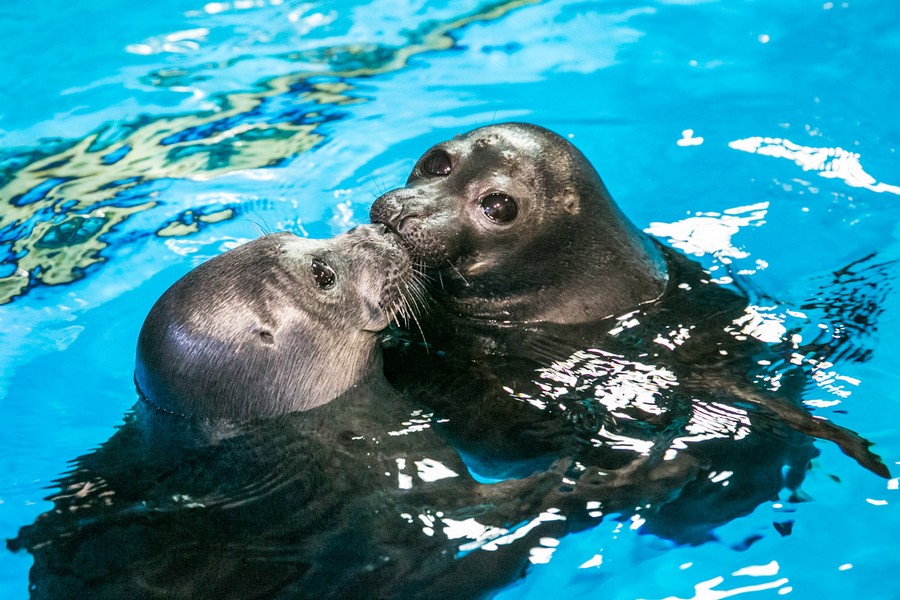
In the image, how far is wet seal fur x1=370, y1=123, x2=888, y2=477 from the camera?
15.2ft

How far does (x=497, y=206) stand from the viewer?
4703mm

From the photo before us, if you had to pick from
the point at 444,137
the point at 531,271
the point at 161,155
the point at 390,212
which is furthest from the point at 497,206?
the point at 161,155

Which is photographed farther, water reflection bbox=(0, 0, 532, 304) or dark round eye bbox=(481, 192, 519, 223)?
water reflection bbox=(0, 0, 532, 304)

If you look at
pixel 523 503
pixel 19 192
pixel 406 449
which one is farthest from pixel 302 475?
pixel 19 192

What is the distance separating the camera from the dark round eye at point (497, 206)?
4.70 m

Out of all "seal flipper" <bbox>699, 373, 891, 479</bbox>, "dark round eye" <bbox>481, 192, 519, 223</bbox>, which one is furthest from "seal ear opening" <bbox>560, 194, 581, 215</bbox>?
"seal flipper" <bbox>699, 373, 891, 479</bbox>

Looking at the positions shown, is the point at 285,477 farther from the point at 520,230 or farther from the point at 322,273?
the point at 520,230

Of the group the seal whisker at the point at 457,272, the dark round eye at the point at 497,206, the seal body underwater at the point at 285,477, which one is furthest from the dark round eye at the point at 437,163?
the seal body underwater at the point at 285,477

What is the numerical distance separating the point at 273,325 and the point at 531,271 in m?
1.29

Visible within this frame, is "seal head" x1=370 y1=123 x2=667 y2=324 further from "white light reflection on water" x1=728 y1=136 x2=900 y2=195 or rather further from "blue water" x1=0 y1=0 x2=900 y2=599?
"white light reflection on water" x1=728 y1=136 x2=900 y2=195

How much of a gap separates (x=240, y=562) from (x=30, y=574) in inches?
32.2

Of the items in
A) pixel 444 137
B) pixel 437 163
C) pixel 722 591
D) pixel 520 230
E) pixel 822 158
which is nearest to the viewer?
pixel 722 591

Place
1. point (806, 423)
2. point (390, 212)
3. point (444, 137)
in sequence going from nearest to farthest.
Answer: point (806, 423) < point (390, 212) < point (444, 137)

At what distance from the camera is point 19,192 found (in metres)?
7.05
